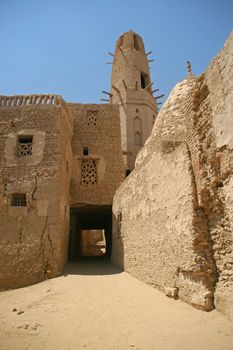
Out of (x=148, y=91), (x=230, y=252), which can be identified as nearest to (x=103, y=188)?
(x=230, y=252)

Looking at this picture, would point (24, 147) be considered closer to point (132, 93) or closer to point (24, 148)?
point (24, 148)

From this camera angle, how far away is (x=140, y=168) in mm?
8297

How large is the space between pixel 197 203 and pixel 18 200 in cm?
740

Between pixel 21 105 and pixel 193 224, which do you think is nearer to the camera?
pixel 193 224

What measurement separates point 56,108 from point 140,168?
5.10 metres

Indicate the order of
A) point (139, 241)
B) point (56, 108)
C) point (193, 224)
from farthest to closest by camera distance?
point (56, 108) → point (139, 241) → point (193, 224)

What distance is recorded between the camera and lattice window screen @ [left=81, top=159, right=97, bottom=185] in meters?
13.0

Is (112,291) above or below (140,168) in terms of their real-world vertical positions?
below

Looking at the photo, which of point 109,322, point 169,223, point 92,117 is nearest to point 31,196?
point 169,223

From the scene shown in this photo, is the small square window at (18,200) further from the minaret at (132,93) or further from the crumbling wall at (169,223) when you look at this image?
the minaret at (132,93)

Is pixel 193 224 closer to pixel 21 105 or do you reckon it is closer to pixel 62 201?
pixel 62 201

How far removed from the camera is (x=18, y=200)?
1005 cm

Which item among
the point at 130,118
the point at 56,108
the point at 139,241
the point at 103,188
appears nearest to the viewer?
the point at 139,241

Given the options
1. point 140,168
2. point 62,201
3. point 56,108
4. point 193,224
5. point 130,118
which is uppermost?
point 130,118
